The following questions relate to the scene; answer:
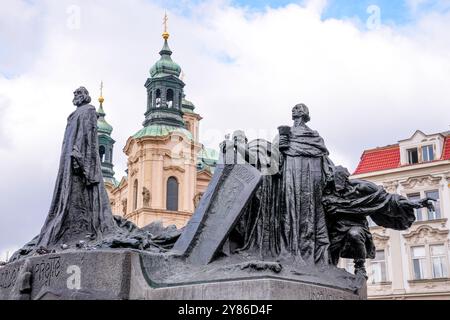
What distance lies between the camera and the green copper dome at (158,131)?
6038 cm

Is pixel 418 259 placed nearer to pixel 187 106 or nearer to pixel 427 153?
pixel 427 153

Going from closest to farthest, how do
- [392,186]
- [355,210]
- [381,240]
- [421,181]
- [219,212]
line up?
[219,212]
[355,210]
[421,181]
[381,240]
[392,186]

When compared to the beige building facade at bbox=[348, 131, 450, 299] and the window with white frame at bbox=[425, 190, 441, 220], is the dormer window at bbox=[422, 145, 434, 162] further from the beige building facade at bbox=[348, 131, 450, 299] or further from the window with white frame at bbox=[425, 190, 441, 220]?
the window with white frame at bbox=[425, 190, 441, 220]

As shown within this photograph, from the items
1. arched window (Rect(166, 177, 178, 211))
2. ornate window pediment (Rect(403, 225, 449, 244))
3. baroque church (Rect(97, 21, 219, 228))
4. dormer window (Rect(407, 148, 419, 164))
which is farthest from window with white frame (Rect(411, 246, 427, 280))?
arched window (Rect(166, 177, 178, 211))

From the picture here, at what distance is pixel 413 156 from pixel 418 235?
4228 millimetres

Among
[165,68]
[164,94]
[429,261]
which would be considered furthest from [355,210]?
[165,68]

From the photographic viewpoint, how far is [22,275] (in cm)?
930

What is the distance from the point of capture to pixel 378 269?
108 feet

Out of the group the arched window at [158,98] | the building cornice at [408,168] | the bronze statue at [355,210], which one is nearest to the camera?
the bronze statue at [355,210]

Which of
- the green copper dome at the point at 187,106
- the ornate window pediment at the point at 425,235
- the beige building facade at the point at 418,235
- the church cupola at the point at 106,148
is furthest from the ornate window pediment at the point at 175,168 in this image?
the ornate window pediment at the point at 425,235

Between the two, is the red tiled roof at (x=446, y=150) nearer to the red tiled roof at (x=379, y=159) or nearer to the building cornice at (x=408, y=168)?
the building cornice at (x=408, y=168)

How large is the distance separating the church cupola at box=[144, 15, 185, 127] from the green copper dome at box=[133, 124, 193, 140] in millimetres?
577
